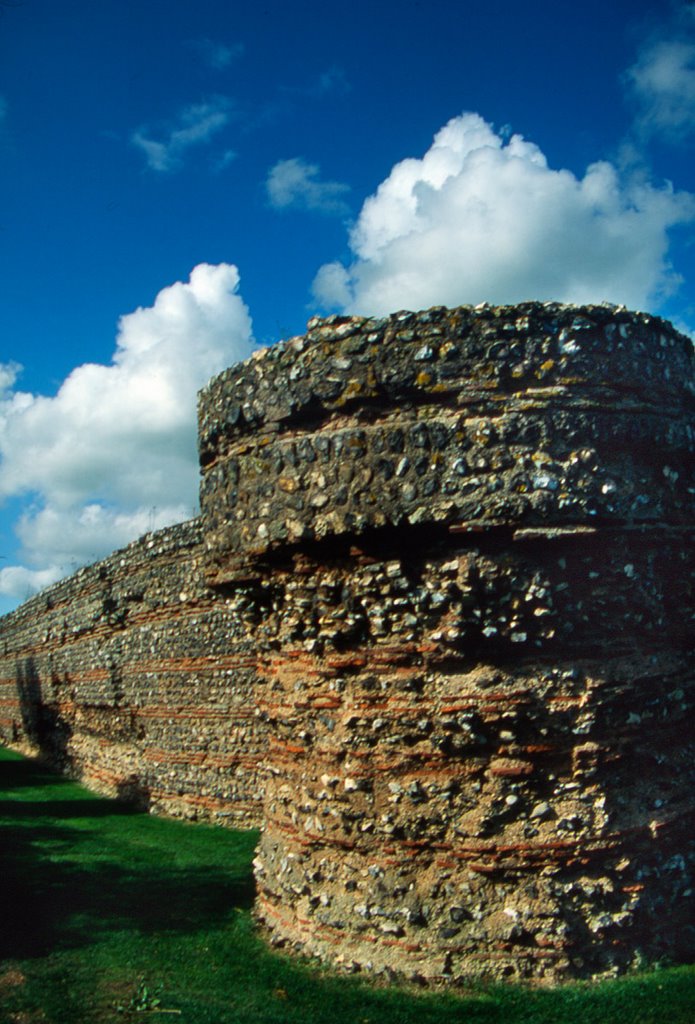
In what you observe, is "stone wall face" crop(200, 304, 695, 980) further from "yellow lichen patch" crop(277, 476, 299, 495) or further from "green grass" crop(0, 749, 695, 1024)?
"green grass" crop(0, 749, 695, 1024)

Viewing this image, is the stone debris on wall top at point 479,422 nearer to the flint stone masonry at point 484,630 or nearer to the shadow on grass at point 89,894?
the flint stone masonry at point 484,630

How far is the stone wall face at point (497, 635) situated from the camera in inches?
175

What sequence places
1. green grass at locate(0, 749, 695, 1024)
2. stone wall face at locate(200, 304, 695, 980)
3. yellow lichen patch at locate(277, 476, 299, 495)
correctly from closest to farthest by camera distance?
green grass at locate(0, 749, 695, 1024), stone wall face at locate(200, 304, 695, 980), yellow lichen patch at locate(277, 476, 299, 495)

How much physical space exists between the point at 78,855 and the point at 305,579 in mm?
4705

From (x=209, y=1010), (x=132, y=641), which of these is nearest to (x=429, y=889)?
(x=209, y=1010)

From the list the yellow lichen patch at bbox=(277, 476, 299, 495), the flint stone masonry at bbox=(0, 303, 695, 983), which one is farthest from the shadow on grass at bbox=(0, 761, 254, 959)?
the yellow lichen patch at bbox=(277, 476, 299, 495)

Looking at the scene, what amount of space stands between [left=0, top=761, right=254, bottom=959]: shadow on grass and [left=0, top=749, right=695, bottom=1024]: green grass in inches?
0.5

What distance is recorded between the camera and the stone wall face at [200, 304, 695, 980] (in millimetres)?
4445

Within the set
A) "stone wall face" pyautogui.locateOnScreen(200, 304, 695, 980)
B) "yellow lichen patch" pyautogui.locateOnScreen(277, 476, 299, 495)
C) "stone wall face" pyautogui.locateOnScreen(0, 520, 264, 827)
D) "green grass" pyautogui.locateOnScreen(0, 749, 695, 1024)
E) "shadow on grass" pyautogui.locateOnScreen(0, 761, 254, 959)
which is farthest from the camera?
"stone wall face" pyautogui.locateOnScreen(0, 520, 264, 827)

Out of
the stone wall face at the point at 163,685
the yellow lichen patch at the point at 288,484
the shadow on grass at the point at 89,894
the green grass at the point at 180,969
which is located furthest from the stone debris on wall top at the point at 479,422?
the stone wall face at the point at 163,685

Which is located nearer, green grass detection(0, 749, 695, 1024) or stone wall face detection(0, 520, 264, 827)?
green grass detection(0, 749, 695, 1024)

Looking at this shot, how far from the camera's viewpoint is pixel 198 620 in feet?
33.3

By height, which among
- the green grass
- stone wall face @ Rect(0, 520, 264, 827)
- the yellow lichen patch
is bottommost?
the green grass

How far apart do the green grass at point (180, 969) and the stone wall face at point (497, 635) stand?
23cm
